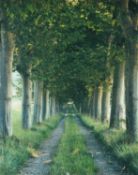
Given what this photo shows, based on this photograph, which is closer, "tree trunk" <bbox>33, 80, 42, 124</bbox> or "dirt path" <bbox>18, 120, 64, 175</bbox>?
"dirt path" <bbox>18, 120, 64, 175</bbox>

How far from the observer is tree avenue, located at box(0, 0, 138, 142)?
19531 mm

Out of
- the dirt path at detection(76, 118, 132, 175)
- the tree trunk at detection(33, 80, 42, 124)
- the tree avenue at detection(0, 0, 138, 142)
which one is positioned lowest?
the dirt path at detection(76, 118, 132, 175)

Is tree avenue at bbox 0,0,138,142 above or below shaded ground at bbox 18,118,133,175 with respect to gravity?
above

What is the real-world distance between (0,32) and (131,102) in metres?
6.57

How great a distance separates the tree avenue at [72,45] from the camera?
19531 mm

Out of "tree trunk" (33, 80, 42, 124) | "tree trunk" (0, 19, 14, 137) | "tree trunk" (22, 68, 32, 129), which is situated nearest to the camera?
"tree trunk" (0, 19, 14, 137)

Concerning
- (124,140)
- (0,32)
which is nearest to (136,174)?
(124,140)

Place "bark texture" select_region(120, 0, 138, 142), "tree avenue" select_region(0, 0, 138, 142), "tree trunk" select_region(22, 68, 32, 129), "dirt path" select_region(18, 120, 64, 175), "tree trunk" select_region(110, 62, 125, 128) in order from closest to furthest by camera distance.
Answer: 1. "dirt path" select_region(18, 120, 64, 175)
2. "bark texture" select_region(120, 0, 138, 142)
3. "tree avenue" select_region(0, 0, 138, 142)
4. "tree trunk" select_region(110, 62, 125, 128)
5. "tree trunk" select_region(22, 68, 32, 129)

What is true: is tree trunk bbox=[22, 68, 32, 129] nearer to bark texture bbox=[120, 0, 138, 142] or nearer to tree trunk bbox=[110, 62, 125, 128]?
tree trunk bbox=[110, 62, 125, 128]

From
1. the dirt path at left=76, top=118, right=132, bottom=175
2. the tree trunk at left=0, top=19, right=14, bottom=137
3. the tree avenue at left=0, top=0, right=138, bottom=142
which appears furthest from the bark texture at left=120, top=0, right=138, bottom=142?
the tree trunk at left=0, top=19, right=14, bottom=137

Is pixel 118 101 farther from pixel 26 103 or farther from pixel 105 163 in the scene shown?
pixel 105 163

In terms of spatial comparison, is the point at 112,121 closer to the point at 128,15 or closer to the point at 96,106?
the point at 128,15

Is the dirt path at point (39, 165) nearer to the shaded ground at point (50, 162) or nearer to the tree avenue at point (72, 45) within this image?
the shaded ground at point (50, 162)

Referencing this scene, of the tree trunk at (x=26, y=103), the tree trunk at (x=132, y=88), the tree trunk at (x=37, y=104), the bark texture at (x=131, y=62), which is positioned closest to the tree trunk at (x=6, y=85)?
the bark texture at (x=131, y=62)
